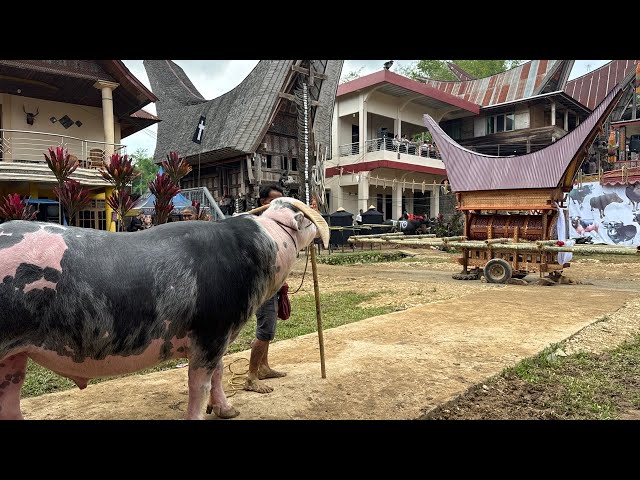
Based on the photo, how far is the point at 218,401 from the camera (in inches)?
139

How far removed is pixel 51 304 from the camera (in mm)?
2439

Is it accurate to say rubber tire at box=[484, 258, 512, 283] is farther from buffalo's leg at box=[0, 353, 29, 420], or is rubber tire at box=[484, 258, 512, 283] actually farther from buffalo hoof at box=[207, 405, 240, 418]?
buffalo's leg at box=[0, 353, 29, 420]

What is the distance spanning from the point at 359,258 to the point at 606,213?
42.2 ft

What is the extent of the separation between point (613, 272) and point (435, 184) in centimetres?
1488

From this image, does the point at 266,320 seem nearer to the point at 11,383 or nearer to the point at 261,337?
the point at 261,337

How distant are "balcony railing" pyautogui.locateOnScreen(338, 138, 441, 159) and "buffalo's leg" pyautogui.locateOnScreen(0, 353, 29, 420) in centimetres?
2262

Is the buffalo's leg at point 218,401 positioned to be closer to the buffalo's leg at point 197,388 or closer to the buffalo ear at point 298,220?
the buffalo's leg at point 197,388

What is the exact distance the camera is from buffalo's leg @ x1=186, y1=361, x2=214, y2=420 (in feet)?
9.72

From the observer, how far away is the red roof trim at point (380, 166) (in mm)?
23703

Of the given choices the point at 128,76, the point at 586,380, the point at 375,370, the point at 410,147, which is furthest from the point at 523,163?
the point at 410,147

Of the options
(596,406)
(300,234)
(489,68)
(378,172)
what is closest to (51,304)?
(300,234)

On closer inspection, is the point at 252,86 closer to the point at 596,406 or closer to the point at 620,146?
the point at 596,406

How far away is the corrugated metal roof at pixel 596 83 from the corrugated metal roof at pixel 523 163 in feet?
75.5

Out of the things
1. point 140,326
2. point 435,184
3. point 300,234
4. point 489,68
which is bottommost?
point 140,326
